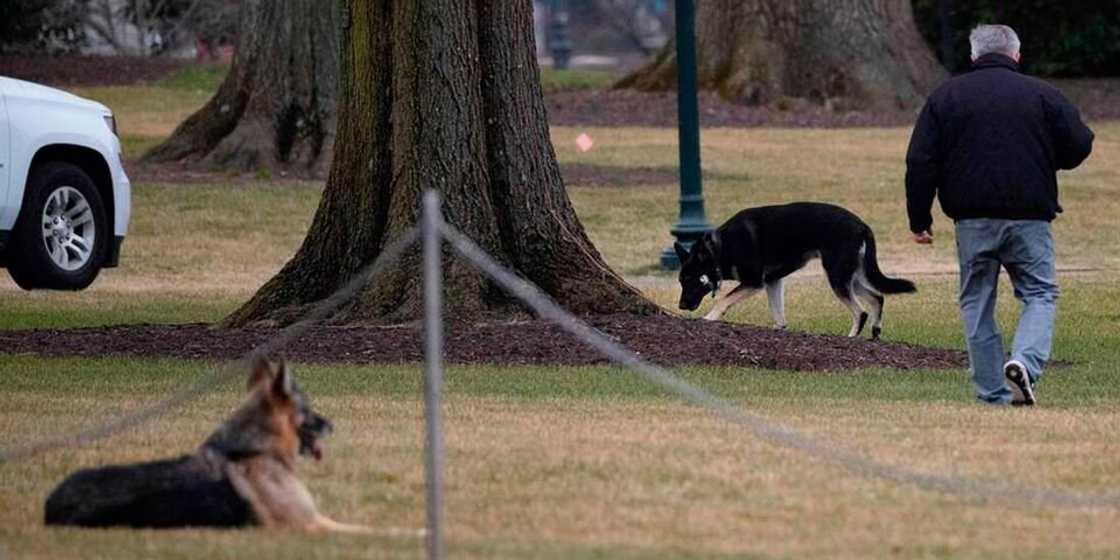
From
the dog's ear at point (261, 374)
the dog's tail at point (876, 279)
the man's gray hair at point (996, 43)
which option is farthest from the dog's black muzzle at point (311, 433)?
the dog's tail at point (876, 279)

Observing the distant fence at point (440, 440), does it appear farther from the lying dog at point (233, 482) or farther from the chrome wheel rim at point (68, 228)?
the chrome wheel rim at point (68, 228)

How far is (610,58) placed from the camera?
62.5 meters

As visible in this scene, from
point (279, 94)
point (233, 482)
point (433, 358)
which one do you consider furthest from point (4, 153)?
point (279, 94)

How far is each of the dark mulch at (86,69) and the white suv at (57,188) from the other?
20.3 m

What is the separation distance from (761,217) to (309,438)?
8.73 m

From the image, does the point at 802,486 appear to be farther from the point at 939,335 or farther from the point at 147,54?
the point at 147,54

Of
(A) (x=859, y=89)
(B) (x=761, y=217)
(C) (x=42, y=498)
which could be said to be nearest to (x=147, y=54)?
(A) (x=859, y=89)

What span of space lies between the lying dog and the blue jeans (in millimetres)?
5157

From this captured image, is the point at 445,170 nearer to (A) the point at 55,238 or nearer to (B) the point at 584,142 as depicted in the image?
(A) the point at 55,238

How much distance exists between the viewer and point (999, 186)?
11.6 meters

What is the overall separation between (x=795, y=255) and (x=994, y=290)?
13.6ft

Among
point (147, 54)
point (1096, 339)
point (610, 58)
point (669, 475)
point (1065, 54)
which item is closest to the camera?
point (669, 475)

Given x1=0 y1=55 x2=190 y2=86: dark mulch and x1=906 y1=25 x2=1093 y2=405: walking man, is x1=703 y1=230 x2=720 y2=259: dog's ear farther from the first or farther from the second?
x1=0 y1=55 x2=190 y2=86: dark mulch

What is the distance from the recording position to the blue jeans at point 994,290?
1177cm
